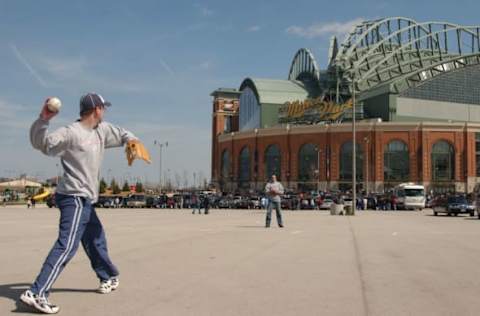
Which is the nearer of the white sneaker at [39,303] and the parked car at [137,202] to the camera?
the white sneaker at [39,303]

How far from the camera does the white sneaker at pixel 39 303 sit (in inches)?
189

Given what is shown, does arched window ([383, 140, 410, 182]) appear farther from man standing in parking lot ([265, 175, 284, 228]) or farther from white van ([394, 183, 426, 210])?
man standing in parking lot ([265, 175, 284, 228])

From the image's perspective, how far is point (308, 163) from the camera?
84625 mm

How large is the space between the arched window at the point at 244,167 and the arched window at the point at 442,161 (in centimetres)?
3008

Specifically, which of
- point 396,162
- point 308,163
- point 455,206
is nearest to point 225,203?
point 455,206

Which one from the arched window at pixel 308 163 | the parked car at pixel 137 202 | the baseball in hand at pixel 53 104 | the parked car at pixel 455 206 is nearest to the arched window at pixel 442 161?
the arched window at pixel 308 163

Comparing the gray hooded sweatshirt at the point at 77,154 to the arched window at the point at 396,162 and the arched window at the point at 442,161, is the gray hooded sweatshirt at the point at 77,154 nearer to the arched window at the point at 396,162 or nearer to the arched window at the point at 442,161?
the arched window at the point at 396,162

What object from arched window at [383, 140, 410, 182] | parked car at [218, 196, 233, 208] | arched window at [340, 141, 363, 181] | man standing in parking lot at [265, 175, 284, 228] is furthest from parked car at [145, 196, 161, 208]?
man standing in parking lot at [265, 175, 284, 228]

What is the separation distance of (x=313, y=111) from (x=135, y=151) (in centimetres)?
8492

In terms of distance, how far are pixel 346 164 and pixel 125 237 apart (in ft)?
230

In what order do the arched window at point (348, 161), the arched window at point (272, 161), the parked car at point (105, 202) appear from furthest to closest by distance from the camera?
1. the arched window at point (272, 161)
2. the arched window at point (348, 161)
3. the parked car at point (105, 202)

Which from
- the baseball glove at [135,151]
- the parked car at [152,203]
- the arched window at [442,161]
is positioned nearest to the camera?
the baseball glove at [135,151]

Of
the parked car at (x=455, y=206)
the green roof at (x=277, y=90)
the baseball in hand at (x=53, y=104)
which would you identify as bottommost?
the parked car at (x=455, y=206)

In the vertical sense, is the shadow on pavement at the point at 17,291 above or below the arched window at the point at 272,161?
below
